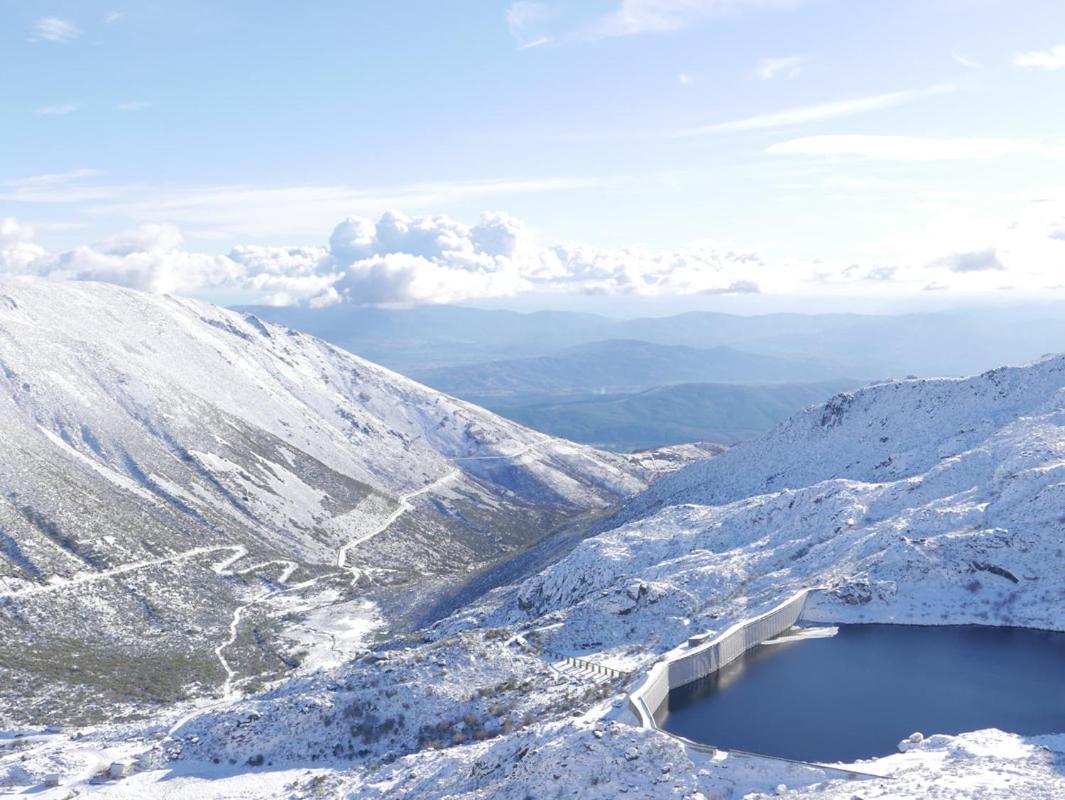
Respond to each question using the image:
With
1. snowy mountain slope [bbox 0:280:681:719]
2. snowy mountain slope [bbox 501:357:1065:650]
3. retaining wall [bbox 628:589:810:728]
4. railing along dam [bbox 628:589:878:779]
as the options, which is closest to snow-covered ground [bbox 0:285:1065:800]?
snowy mountain slope [bbox 501:357:1065:650]

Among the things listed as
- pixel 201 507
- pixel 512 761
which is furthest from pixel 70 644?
pixel 512 761

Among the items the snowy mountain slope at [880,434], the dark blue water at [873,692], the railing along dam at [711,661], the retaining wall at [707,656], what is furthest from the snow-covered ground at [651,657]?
the dark blue water at [873,692]

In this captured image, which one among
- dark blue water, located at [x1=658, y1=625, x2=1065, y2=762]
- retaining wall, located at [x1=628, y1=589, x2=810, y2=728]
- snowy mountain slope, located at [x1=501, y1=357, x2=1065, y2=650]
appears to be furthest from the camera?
snowy mountain slope, located at [x1=501, y1=357, x2=1065, y2=650]

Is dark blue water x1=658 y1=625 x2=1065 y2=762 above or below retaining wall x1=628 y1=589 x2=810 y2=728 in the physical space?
below

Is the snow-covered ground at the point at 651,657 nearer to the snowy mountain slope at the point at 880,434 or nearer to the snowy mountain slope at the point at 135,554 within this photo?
the snowy mountain slope at the point at 880,434

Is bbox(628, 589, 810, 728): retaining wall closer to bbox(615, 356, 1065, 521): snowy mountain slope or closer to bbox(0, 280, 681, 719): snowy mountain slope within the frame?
bbox(615, 356, 1065, 521): snowy mountain slope

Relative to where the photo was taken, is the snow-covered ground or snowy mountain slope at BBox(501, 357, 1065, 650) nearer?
the snow-covered ground

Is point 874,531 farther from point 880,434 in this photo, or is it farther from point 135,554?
point 135,554

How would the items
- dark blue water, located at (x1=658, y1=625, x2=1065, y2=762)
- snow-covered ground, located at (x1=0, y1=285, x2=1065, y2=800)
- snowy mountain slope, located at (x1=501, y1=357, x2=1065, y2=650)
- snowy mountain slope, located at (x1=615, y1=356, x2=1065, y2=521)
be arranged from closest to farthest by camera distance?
snow-covered ground, located at (x1=0, y1=285, x2=1065, y2=800) < dark blue water, located at (x1=658, y1=625, x2=1065, y2=762) < snowy mountain slope, located at (x1=501, y1=357, x2=1065, y2=650) < snowy mountain slope, located at (x1=615, y1=356, x2=1065, y2=521)

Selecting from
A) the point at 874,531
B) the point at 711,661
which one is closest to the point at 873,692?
the point at 711,661
